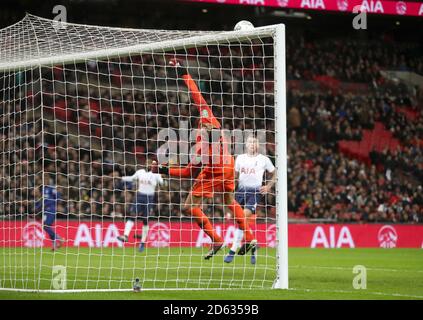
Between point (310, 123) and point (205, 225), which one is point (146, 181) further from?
point (310, 123)

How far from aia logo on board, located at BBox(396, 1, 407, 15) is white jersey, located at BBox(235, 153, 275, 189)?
663 inches

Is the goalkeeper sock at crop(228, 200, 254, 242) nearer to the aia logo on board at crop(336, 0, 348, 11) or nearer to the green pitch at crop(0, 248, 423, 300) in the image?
the green pitch at crop(0, 248, 423, 300)

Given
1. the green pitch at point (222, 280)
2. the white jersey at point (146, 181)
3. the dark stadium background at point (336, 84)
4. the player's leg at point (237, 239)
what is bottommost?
the green pitch at point (222, 280)

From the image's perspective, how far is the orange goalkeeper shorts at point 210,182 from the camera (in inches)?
490

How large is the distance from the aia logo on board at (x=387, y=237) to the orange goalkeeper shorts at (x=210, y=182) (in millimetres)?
15256

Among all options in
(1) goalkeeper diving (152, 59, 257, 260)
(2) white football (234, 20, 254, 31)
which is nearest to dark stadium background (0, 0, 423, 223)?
(1) goalkeeper diving (152, 59, 257, 260)

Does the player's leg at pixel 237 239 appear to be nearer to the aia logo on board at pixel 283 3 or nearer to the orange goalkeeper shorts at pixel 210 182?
the orange goalkeeper shorts at pixel 210 182

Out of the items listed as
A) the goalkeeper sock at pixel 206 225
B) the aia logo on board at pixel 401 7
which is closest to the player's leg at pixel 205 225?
the goalkeeper sock at pixel 206 225

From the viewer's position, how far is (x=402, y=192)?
100 ft

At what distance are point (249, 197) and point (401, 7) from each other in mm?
17276

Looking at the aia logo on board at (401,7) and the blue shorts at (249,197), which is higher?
the aia logo on board at (401,7)

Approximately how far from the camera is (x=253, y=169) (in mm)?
14203
